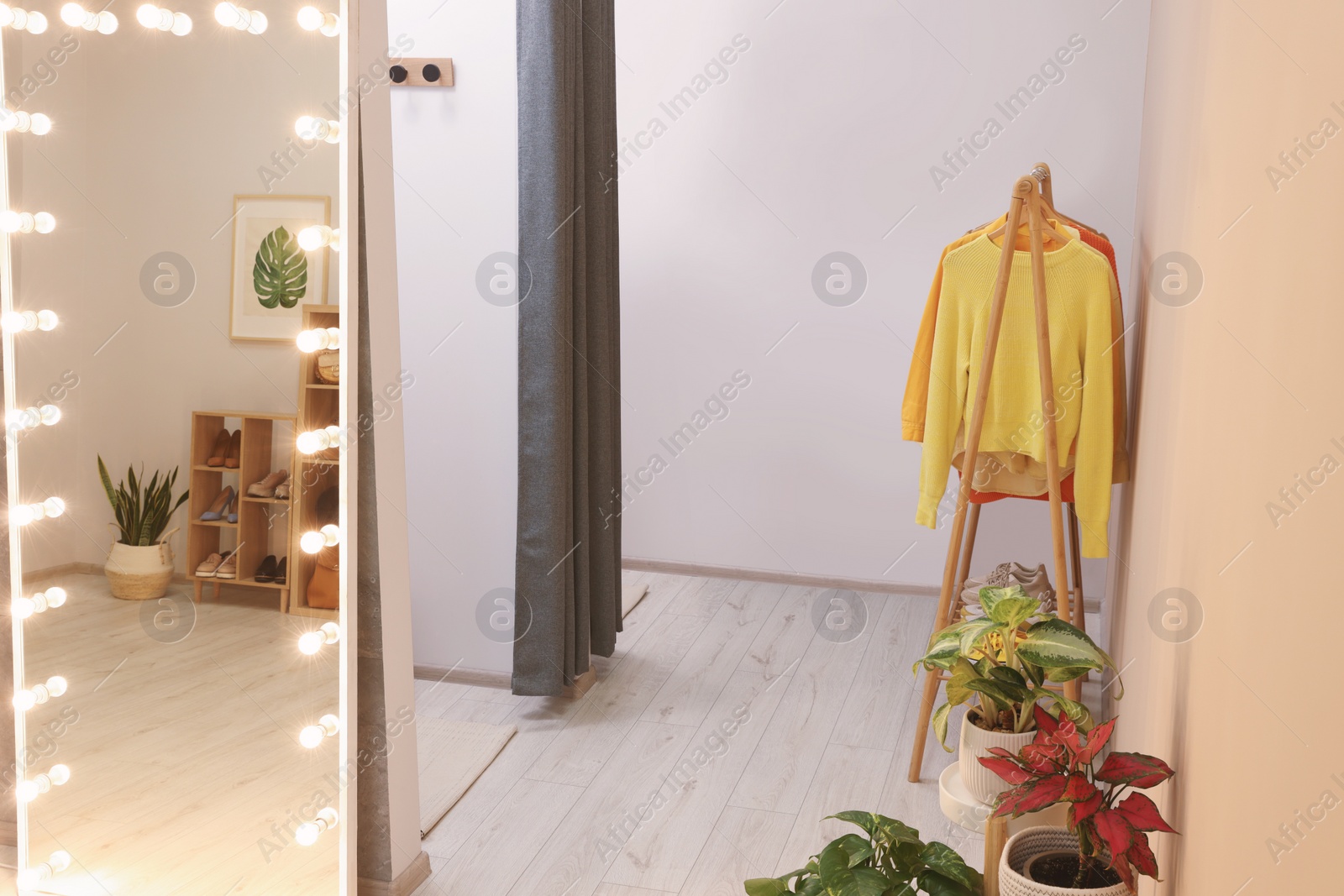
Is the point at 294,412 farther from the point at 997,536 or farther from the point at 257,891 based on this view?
the point at 997,536

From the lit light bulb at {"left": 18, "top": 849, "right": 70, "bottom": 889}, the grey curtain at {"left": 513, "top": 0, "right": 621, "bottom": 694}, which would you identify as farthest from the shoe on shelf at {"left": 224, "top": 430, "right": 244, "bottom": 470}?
the grey curtain at {"left": 513, "top": 0, "right": 621, "bottom": 694}

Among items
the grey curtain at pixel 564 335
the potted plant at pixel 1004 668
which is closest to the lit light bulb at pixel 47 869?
the grey curtain at pixel 564 335

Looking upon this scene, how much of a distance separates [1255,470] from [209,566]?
1675mm

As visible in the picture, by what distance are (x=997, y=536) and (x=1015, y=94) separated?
1.55 metres

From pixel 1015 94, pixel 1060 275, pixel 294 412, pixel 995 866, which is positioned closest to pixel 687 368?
pixel 1015 94

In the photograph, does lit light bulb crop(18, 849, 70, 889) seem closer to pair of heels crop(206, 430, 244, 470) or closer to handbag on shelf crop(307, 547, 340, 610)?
handbag on shelf crop(307, 547, 340, 610)

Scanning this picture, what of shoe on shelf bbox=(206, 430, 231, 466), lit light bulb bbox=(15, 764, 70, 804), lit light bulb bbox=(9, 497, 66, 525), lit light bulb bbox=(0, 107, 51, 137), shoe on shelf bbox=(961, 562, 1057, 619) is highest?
lit light bulb bbox=(0, 107, 51, 137)

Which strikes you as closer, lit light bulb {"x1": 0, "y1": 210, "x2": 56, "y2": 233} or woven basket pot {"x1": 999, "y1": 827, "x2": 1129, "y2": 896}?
woven basket pot {"x1": 999, "y1": 827, "x2": 1129, "y2": 896}

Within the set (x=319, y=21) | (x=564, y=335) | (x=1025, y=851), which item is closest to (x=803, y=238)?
(x=564, y=335)

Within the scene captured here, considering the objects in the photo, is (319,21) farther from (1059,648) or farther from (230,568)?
(1059,648)

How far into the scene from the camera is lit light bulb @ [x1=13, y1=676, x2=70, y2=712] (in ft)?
6.51

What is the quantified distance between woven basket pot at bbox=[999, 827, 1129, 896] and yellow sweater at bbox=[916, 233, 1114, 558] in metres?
1.24

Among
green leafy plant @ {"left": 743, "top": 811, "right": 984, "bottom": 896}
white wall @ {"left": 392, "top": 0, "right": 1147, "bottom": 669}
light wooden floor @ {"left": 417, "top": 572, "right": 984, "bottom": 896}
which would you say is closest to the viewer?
green leafy plant @ {"left": 743, "top": 811, "right": 984, "bottom": 896}

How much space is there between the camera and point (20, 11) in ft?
6.35
